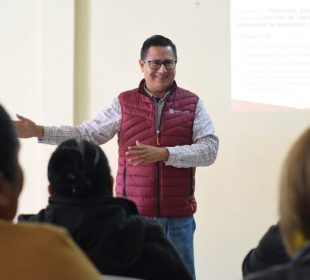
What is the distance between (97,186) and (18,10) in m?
2.64

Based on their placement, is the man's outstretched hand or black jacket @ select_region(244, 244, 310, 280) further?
the man's outstretched hand

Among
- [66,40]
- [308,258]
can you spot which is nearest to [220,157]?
[66,40]

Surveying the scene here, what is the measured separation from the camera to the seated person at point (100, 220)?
146cm

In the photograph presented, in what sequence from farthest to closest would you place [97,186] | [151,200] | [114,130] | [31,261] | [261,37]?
[261,37], [114,130], [151,200], [97,186], [31,261]

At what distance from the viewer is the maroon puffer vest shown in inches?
102

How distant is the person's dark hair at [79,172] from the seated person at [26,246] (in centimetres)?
45

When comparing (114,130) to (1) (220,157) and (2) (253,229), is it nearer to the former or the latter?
(1) (220,157)

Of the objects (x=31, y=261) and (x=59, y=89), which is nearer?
(x=31, y=261)

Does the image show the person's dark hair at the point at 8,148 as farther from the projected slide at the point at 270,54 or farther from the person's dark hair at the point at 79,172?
the projected slide at the point at 270,54

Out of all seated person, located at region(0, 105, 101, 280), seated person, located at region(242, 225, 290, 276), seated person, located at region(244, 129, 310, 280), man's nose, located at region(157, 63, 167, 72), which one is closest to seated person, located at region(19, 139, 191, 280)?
seated person, located at region(242, 225, 290, 276)

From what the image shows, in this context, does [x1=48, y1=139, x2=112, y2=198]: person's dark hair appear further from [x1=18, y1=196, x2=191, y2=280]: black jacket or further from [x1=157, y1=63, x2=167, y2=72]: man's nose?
[x1=157, y1=63, x2=167, y2=72]: man's nose

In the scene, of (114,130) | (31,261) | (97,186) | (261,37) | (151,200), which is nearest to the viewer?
(31,261)

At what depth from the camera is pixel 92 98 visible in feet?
12.2

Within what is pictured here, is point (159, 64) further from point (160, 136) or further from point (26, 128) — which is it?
point (26, 128)
